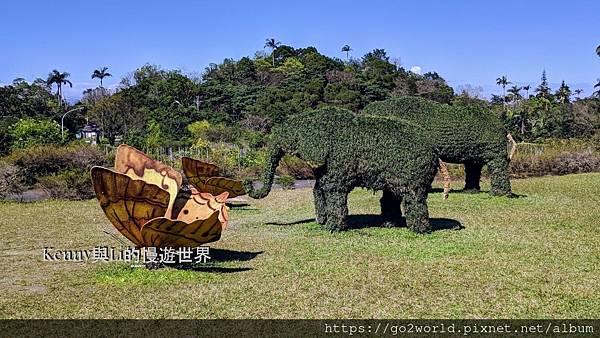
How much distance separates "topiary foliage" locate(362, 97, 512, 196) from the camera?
16953 mm

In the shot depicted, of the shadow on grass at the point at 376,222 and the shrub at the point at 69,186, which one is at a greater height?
the shrub at the point at 69,186

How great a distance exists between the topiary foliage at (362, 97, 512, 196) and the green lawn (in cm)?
280

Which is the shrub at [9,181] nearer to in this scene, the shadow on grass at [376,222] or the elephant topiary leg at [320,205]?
the shadow on grass at [376,222]

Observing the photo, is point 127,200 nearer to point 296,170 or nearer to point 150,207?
point 150,207

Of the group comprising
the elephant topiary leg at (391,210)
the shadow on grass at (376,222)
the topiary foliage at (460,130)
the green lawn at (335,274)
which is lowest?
the green lawn at (335,274)

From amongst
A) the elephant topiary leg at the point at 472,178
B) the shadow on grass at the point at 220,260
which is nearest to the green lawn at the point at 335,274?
the shadow on grass at the point at 220,260

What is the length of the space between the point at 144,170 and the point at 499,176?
11.4 m

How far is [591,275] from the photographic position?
8.87 meters

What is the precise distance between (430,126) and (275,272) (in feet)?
29.6

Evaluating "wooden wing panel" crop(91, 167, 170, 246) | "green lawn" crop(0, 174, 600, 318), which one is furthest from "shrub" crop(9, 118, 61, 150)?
"wooden wing panel" crop(91, 167, 170, 246)

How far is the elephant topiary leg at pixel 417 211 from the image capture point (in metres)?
11.9

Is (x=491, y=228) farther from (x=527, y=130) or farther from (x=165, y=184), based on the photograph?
(x=527, y=130)

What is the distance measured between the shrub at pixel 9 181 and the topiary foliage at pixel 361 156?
11158mm

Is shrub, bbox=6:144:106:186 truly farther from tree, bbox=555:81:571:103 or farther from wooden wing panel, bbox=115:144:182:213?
tree, bbox=555:81:571:103
